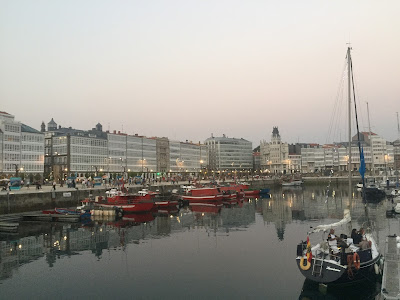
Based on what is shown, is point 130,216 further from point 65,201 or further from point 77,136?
point 77,136

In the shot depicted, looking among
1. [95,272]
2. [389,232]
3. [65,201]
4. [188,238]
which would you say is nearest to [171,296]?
[95,272]

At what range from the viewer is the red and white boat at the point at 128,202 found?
58.6 metres

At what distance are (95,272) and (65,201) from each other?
36.2m

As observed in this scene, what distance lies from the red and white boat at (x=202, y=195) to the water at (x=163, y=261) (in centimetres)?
2588

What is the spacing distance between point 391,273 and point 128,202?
43.9 meters

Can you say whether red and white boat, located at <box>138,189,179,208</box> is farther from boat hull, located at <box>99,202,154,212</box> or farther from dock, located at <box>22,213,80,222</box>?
dock, located at <box>22,213,80,222</box>

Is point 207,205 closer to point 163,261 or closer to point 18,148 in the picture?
point 163,261

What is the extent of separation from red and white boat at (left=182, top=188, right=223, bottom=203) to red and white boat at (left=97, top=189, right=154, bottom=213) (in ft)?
→ 51.7

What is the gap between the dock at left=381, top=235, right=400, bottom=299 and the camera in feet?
61.1

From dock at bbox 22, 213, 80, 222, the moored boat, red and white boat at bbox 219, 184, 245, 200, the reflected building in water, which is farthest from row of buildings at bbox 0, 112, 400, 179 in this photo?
dock at bbox 22, 213, 80, 222

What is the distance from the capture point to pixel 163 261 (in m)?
29.6

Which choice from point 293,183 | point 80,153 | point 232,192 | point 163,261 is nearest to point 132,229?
point 163,261

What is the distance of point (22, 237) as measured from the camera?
39344mm

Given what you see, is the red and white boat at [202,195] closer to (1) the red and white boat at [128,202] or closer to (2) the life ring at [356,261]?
(1) the red and white boat at [128,202]
